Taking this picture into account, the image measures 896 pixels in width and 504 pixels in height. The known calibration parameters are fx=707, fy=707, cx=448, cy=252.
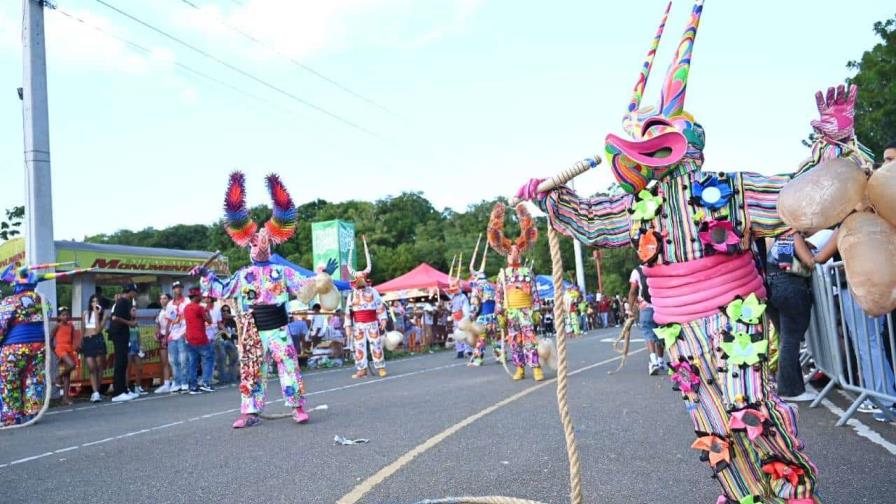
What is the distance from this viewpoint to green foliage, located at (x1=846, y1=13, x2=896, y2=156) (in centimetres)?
2198

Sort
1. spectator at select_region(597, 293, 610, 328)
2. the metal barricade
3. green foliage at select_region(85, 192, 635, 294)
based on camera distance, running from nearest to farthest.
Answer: the metal barricade → spectator at select_region(597, 293, 610, 328) → green foliage at select_region(85, 192, 635, 294)

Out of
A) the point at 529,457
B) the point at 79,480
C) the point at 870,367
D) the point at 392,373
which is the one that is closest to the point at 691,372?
the point at 529,457

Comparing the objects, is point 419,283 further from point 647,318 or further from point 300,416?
point 300,416

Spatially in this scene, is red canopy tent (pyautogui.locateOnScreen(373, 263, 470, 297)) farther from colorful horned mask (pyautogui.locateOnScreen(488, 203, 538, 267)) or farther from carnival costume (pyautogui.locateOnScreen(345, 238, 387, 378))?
colorful horned mask (pyautogui.locateOnScreen(488, 203, 538, 267))

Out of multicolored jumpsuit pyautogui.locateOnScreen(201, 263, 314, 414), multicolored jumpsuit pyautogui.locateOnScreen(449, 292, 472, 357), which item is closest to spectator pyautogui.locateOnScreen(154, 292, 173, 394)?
multicolored jumpsuit pyautogui.locateOnScreen(201, 263, 314, 414)

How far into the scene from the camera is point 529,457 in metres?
5.02

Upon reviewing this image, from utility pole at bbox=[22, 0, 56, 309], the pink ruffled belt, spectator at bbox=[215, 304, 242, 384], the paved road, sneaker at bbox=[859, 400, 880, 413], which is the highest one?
utility pole at bbox=[22, 0, 56, 309]

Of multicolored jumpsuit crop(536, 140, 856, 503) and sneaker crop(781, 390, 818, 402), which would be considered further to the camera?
sneaker crop(781, 390, 818, 402)

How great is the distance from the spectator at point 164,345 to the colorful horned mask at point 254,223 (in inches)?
258

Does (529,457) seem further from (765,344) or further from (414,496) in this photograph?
(765,344)

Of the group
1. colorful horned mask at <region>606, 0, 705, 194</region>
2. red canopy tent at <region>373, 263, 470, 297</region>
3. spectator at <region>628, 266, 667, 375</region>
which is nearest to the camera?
colorful horned mask at <region>606, 0, 705, 194</region>

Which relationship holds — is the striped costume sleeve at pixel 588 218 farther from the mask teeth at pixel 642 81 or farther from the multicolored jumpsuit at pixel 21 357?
the multicolored jumpsuit at pixel 21 357

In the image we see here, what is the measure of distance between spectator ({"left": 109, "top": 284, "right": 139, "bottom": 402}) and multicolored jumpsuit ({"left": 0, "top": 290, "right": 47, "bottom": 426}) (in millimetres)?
2703

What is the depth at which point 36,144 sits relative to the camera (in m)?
13.1
